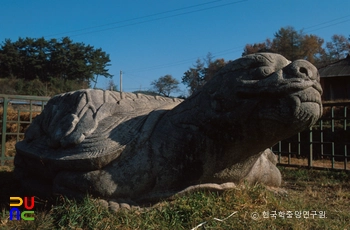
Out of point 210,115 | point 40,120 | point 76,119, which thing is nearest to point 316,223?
point 210,115

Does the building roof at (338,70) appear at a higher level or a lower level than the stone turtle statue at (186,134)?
higher

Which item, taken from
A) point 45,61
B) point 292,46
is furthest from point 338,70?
point 45,61

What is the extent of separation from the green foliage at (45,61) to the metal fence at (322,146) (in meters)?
16.0

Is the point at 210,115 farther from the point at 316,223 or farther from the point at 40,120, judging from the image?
the point at 40,120

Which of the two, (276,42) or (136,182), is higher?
(276,42)

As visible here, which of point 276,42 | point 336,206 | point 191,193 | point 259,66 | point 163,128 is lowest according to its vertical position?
point 336,206

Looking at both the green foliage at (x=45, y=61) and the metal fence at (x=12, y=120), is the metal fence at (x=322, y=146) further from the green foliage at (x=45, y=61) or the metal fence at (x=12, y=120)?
the green foliage at (x=45, y=61)

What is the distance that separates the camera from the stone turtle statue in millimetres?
2246

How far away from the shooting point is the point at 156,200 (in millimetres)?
2621

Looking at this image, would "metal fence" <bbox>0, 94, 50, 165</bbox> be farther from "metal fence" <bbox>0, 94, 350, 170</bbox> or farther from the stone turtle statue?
the stone turtle statue

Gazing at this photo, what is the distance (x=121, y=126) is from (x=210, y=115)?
2.45ft

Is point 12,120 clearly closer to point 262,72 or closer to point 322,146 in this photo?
point 322,146

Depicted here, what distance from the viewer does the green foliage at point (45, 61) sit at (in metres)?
21.6

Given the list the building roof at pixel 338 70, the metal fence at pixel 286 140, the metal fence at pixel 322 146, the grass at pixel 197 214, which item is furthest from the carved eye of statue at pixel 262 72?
the building roof at pixel 338 70
